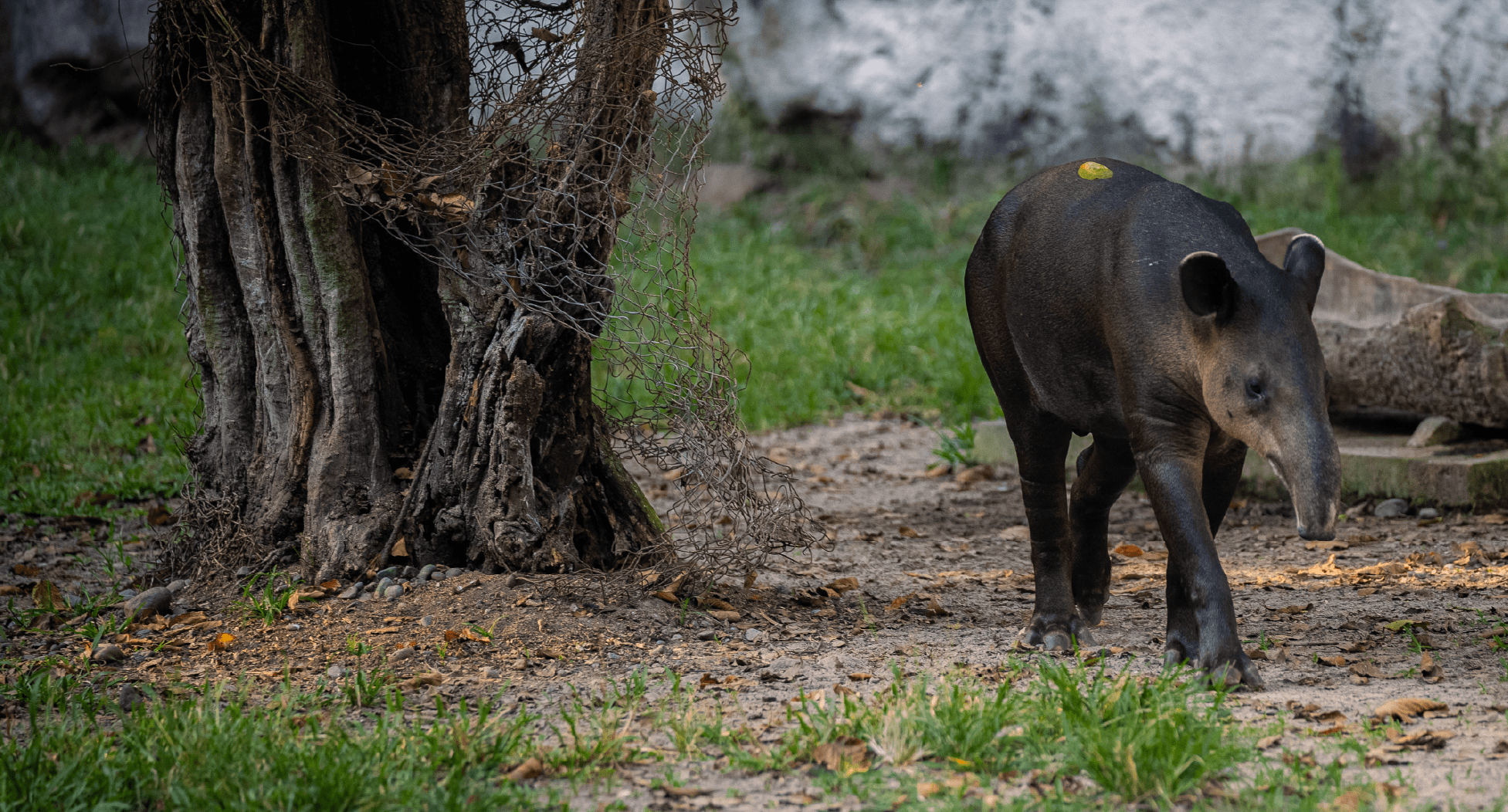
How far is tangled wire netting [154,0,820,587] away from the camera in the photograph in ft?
12.6

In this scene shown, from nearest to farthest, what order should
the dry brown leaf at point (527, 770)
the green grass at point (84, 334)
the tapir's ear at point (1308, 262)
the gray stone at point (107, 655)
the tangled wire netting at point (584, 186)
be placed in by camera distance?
the dry brown leaf at point (527, 770), the tapir's ear at point (1308, 262), the gray stone at point (107, 655), the tangled wire netting at point (584, 186), the green grass at point (84, 334)

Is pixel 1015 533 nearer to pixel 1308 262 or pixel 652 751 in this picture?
pixel 1308 262

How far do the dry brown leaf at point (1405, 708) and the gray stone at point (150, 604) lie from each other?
3.77 m

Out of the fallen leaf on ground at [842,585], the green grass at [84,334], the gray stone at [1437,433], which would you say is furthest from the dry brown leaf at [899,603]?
the green grass at [84,334]

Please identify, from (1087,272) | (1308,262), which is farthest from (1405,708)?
(1087,272)

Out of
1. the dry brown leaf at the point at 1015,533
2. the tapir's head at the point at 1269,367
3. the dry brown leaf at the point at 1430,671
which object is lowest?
the dry brown leaf at the point at 1430,671

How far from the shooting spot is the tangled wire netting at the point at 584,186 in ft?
12.6

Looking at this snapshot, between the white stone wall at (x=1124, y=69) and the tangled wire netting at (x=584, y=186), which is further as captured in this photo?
the white stone wall at (x=1124, y=69)

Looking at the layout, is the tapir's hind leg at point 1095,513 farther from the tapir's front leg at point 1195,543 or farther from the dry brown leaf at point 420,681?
the dry brown leaf at point 420,681

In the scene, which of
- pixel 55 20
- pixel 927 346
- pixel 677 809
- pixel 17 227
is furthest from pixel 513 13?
pixel 55 20

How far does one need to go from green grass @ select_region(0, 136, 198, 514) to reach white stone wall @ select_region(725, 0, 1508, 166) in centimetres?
699

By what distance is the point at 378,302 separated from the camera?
4.47 meters

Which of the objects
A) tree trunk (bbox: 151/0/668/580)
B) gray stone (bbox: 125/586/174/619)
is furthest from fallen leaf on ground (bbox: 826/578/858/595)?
gray stone (bbox: 125/586/174/619)

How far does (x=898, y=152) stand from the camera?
46.4ft
